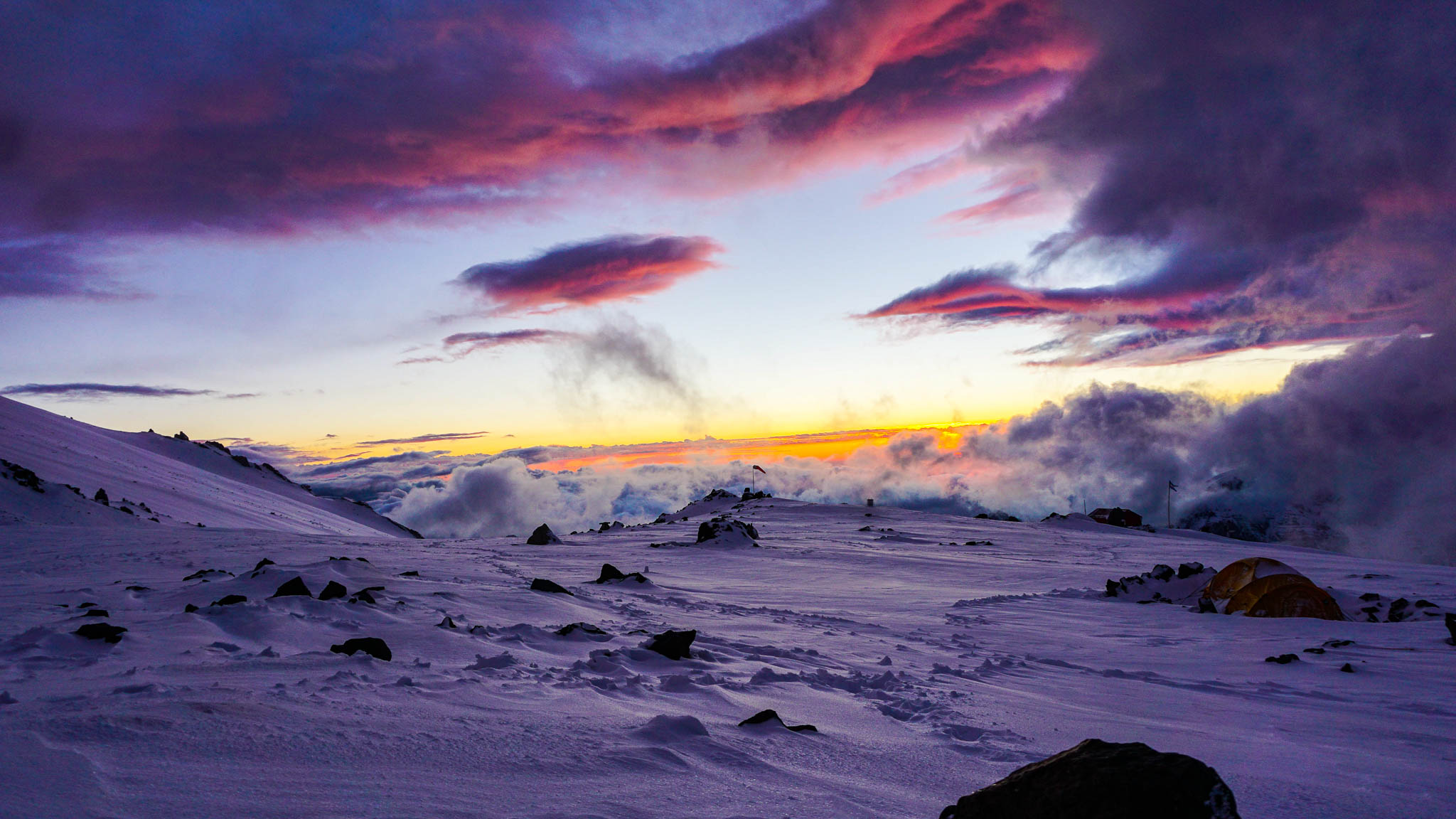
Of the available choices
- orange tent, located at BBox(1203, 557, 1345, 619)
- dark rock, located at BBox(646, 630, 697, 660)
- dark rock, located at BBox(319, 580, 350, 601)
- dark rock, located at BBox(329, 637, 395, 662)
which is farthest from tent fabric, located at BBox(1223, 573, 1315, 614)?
dark rock, located at BBox(319, 580, 350, 601)

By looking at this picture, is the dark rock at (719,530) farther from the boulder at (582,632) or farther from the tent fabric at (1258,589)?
the boulder at (582,632)

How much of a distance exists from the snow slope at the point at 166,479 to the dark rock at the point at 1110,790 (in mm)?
22812

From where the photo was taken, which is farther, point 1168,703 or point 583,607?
point 583,607

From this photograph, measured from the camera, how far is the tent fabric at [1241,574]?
36.5 ft

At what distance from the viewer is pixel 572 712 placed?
438 centimetres

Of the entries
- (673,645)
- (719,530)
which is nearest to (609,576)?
(673,645)

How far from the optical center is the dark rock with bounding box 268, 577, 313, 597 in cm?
741

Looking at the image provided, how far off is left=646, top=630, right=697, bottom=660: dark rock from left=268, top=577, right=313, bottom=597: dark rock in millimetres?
3587

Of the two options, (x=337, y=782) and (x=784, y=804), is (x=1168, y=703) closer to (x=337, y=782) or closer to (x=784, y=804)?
(x=784, y=804)

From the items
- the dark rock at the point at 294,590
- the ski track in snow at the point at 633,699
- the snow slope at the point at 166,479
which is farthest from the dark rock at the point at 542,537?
the dark rock at the point at 294,590

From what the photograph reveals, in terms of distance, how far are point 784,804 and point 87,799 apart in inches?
101

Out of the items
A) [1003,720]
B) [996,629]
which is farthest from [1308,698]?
[996,629]

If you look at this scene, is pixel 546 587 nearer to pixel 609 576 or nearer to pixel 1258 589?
pixel 609 576

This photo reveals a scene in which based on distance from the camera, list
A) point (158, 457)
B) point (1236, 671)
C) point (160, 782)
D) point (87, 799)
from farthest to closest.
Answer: point (158, 457) → point (1236, 671) → point (160, 782) → point (87, 799)
